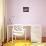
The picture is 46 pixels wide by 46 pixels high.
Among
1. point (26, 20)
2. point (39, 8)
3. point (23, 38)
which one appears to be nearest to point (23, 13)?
point (26, 20)

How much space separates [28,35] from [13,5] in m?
0.56

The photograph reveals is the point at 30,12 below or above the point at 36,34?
above

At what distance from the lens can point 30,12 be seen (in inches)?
84.0

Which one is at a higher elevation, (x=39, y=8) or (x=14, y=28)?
(x=39, y=8)

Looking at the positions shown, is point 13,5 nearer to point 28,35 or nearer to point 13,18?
point 13,18

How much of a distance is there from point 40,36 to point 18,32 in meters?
0.37

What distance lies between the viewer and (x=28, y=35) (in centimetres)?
213

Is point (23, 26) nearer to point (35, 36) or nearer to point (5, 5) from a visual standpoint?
point (35, 36)

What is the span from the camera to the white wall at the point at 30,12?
2.13 m

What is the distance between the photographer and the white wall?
7.00ft

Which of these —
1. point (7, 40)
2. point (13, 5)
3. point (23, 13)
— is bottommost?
point (7, 40)

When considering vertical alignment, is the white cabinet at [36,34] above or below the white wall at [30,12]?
below

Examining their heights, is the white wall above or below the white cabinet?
above

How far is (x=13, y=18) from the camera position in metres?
2.14
